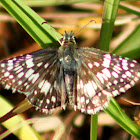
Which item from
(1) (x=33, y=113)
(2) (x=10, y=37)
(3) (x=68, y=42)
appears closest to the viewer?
(3) (x=68, y=42)

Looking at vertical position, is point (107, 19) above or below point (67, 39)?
above

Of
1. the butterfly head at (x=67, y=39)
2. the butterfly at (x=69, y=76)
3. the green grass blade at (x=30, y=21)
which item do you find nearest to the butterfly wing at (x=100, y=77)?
the butterfly at (x=69, y=76)

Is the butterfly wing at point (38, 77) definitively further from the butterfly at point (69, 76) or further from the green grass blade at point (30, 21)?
the green grass blade at point (30, 21)

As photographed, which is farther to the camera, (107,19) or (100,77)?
(107,19)

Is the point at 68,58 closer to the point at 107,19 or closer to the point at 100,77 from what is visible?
the point at 100,77

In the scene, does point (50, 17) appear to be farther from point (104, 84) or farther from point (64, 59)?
point (104, 84)

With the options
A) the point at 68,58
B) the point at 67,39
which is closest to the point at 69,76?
the point at 68,58

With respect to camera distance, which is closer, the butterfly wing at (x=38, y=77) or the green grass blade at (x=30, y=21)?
the butterfly wing at (x=38, y=77)

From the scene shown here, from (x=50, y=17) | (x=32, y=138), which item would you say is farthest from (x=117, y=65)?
(x=50, y=17)
